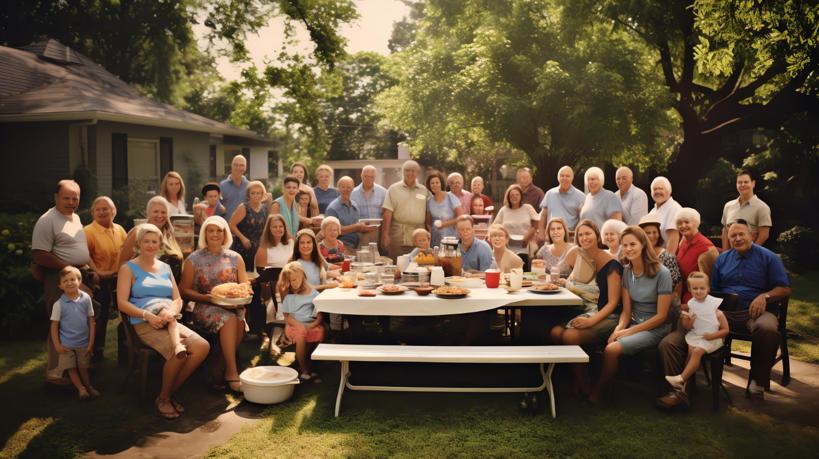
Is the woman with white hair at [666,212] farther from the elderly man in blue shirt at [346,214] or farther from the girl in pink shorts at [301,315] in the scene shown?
the girl in pink shorts at [301,315]

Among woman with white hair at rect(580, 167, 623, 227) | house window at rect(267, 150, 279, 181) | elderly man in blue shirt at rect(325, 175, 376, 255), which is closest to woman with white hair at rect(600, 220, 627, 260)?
woman with white hair at rect(580, 167, 623, 227)

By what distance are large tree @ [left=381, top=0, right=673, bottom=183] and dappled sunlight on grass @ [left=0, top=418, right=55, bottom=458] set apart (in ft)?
44.1

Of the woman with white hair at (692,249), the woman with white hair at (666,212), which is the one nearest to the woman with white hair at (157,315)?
the woman with white hair at (692,249)

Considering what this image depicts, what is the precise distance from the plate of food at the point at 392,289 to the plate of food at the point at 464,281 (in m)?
0.57

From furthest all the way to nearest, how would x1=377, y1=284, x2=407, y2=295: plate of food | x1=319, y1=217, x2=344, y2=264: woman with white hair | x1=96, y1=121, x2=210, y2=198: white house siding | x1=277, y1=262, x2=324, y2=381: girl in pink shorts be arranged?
1. x1=96, y1=121, x2=210, y2=198: white house siding
2. x1=319, y1=217, x2=344, y2=264: woman with white hair
3. x1=277, y1=262, x2=324, y2=381: girl in pink shorts
4. x1=377, y1=284, x2=407, y2=295: plate of food

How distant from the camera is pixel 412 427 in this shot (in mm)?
4969

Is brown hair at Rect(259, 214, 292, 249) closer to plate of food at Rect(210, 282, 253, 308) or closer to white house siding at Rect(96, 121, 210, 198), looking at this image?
plate of food at Rect(210, 282, 253, 308)

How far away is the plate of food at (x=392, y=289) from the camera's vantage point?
5.74 metres

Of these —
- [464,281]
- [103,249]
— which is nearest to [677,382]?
[464,281]

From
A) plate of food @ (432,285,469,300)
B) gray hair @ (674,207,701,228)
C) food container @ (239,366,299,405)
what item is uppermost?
gray hair @ (674,207,701,228)

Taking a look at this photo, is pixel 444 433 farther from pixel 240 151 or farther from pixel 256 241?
pixel 240 151

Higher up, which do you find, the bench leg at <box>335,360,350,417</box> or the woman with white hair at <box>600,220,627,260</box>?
the woman with white hair at <box>600,220,627,260</box>

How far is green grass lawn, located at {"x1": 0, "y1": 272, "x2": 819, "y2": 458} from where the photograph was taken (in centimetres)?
458

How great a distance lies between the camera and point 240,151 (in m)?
28.9
